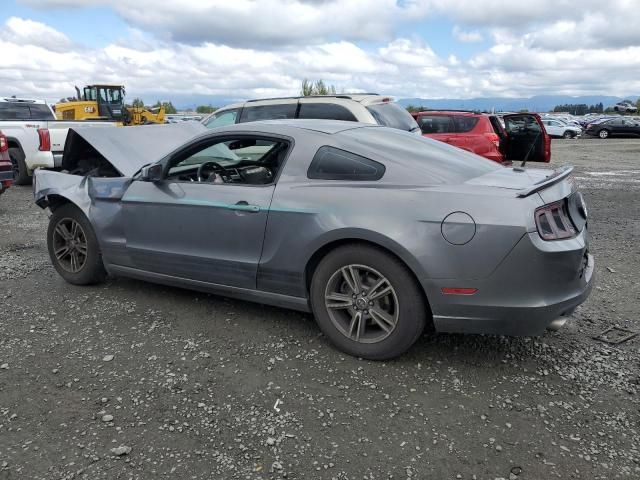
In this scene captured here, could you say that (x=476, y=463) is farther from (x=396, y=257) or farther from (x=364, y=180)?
(x=364, y=180)

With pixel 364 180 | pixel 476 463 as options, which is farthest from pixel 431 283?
pixel 476 463

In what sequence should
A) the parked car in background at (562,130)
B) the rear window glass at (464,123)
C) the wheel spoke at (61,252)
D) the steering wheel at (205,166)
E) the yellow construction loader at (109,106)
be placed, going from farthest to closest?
the parked car in background at (562,130) → the yellow construction loader at (109,106) → the rear window glass at (464,123) → the wheel spoke at (61,252) → the steering wheel at (205,166)

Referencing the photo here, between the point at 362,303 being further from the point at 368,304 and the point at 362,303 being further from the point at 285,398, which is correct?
the point at 285,398

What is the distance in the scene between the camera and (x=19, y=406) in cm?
308

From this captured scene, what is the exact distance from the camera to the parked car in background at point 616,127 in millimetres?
35219

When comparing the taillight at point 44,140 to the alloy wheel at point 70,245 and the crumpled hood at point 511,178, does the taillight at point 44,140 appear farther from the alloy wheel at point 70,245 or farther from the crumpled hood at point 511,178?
the crumpled hood at point 511,178

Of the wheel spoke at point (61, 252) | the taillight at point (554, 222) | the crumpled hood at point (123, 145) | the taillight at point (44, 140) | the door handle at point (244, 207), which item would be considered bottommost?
the wheel spoke at point (61, 252)

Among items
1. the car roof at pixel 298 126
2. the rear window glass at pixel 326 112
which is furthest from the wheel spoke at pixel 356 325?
the rear window glass at pixel 326 112

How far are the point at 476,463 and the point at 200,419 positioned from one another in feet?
4.61

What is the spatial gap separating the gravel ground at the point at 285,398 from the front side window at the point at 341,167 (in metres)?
1.14

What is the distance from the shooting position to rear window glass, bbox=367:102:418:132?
26.6ft

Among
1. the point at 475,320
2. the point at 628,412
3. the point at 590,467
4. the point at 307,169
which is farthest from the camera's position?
the point at 307,169

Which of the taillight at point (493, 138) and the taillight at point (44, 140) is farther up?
the taillight at point (493, 138)

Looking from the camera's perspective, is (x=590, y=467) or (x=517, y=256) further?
(x=517, y=256)
